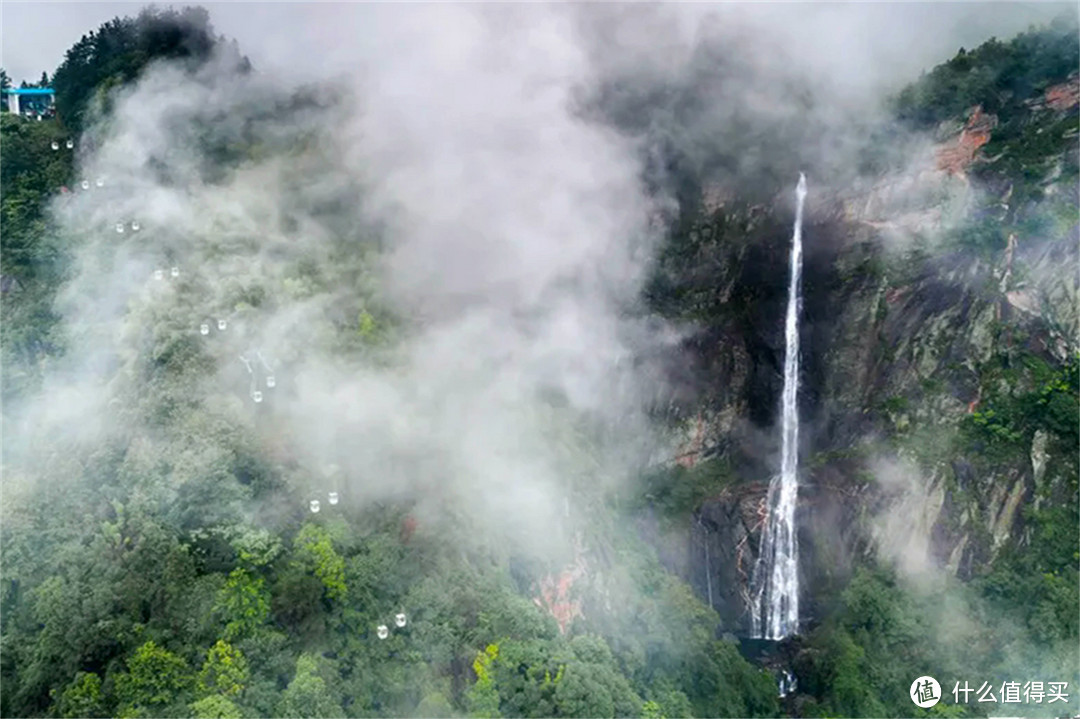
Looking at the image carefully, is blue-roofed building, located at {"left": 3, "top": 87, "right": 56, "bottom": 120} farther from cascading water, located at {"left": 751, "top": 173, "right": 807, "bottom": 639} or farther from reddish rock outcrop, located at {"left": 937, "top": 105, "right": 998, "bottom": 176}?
reddish rock outcrop, located at {"left": 937, "top": 105, "right": 998, "bottom": 176}

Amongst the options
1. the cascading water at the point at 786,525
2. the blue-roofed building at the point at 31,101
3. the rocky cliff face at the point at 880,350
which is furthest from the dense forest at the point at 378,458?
the blue-roofed building at the point at 31,101

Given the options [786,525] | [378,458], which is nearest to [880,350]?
[786,525]

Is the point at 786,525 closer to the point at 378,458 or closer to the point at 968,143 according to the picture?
the point at 968,143

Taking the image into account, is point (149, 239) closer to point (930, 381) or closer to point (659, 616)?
point (659, 616)

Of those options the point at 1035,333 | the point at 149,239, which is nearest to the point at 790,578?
the point at 1035,333

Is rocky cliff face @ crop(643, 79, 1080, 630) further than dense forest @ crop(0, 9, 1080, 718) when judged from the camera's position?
Yes

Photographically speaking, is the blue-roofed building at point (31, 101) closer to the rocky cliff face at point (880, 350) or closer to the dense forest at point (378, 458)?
the dense forest at point (378, 458)

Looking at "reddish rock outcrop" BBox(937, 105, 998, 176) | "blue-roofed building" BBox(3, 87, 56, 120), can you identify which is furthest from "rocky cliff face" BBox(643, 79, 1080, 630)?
"blue-roofed building" BBox(3, 87, 56, 120)

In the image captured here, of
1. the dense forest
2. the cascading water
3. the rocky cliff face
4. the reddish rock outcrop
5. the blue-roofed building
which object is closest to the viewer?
the dense forest
